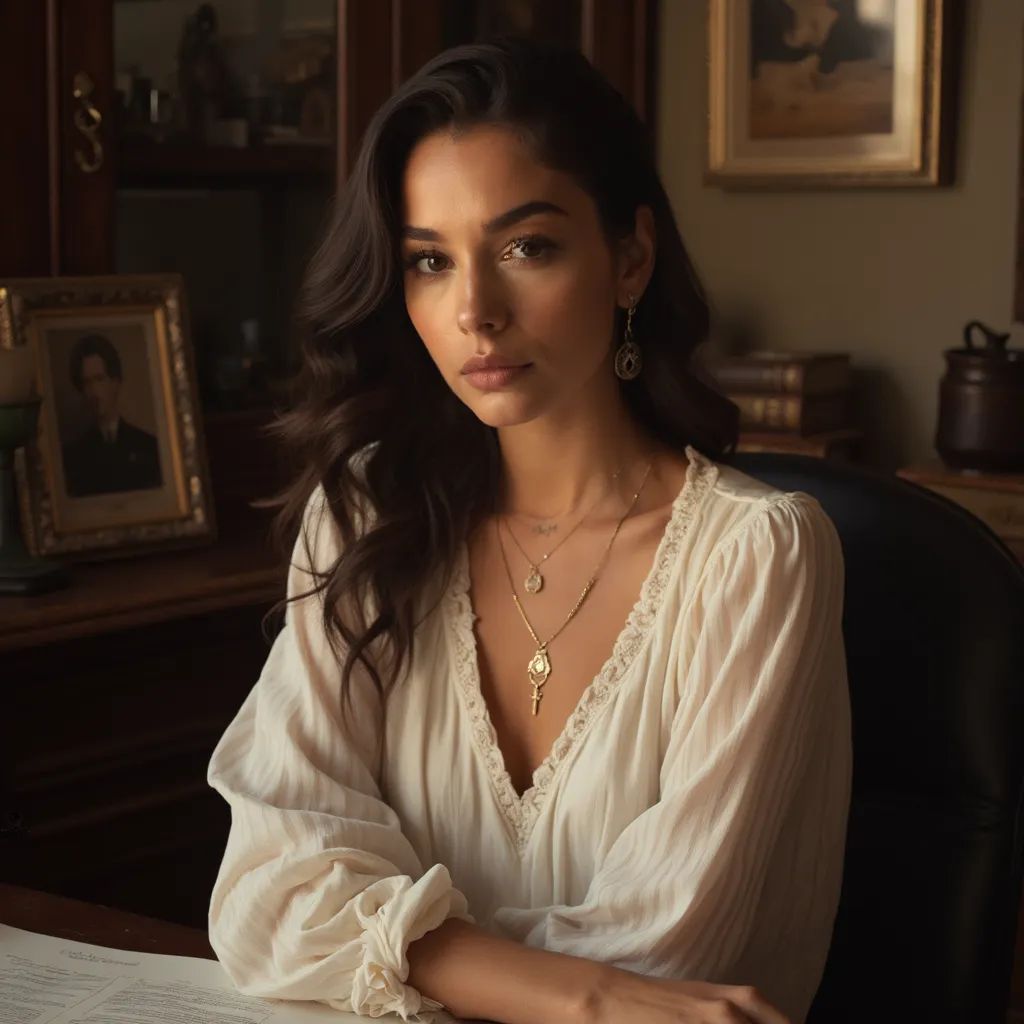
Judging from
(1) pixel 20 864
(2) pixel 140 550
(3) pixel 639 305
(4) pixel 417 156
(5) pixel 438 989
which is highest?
(4) pixel 417 156

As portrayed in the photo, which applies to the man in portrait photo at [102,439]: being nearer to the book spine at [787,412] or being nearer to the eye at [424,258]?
the eye at [424,258]

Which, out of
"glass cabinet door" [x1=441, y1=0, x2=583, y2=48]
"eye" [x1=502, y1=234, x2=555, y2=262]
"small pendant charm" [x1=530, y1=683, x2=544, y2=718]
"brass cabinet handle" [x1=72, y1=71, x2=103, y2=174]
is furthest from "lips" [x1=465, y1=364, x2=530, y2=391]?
"glass cabinet door" [x1=441, y1=0, x2=583, y2=48]

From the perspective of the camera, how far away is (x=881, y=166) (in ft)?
11.0

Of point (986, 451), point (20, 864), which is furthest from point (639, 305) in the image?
point (986, 451)

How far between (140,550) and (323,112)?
2.81 ft

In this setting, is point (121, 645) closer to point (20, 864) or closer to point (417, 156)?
point (20, 864)

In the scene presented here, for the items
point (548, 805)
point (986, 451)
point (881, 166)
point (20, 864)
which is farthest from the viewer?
point (881, 166)

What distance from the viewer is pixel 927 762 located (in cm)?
161

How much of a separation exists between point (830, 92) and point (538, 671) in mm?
2047

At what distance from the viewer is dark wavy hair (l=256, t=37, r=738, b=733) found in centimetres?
166

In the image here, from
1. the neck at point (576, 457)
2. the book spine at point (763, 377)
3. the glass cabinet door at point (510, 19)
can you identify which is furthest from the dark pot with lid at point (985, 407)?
the neck at point (576, 457)

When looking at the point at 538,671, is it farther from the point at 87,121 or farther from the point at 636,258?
the point at 87,121

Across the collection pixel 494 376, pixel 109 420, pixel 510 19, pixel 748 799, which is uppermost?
pixel 510 19

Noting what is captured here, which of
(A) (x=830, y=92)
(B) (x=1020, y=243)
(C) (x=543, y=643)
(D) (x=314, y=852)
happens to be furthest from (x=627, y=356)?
(A) (x=830, y=92)
